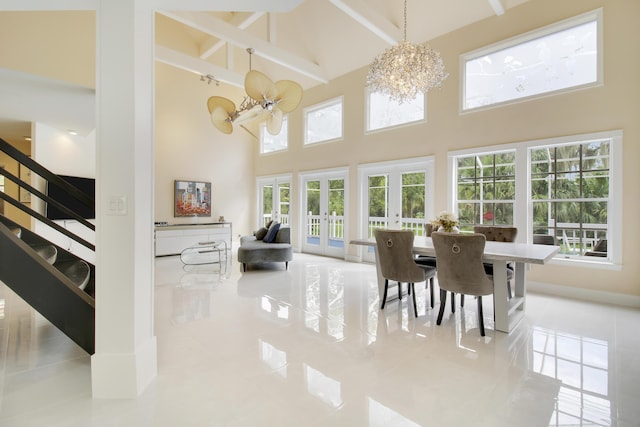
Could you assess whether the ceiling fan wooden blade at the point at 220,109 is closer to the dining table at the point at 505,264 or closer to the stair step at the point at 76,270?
the stair step at the point at 76,270

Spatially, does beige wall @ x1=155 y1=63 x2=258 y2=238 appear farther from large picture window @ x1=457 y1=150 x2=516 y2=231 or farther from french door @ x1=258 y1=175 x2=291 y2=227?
large picture window @ x1=457 y1=150 x2=516 y2=231

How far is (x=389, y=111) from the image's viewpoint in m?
6.26

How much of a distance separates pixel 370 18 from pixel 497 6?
1.85m

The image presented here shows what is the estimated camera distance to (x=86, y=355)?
95.7 inches

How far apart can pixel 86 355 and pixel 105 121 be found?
1.86 meters

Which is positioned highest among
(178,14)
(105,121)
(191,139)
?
(178,14)

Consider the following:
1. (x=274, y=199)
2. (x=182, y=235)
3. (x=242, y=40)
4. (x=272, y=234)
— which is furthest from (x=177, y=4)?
(x=274, y=199)

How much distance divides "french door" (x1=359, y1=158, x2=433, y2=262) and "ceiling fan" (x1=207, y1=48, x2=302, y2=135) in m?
2.67

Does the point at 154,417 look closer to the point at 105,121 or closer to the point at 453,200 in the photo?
the point at 105,121

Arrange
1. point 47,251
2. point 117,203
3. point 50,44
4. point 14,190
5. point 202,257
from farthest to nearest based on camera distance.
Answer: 1. point 14,190
2. point 202,257
3. point 50,44
4. point 47,251
5. point 117,203

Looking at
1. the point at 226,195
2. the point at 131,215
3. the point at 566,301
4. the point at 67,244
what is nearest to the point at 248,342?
the point at 131,215

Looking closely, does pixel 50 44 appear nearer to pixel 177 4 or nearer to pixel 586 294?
pixel 177 4

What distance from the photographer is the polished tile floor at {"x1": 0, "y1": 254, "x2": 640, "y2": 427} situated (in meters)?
1.74

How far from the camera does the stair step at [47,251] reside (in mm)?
2928
